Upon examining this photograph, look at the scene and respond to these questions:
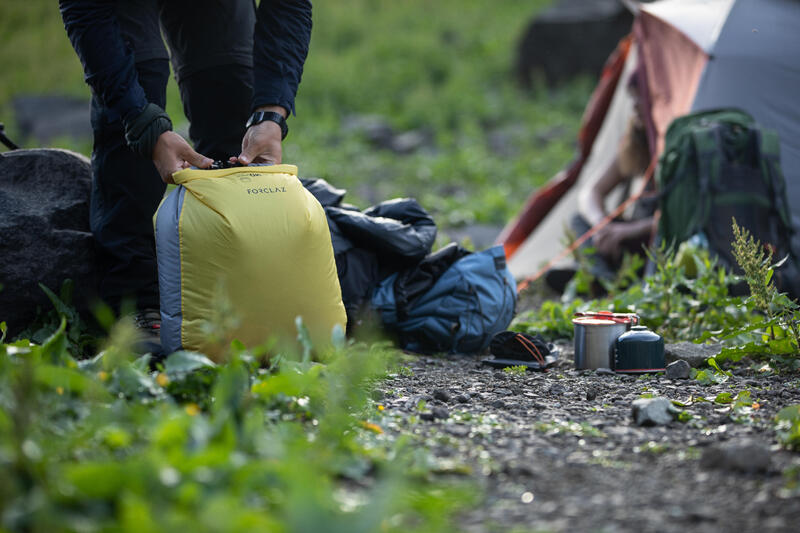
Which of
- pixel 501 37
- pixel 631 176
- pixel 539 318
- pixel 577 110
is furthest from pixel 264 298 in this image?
pixel 501 37

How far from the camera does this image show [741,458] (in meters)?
1.79

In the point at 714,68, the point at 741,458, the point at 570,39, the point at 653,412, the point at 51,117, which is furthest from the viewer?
the point at 570,39

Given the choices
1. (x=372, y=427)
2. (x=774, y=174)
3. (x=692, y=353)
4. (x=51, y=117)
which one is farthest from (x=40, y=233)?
(x=51, y=117)

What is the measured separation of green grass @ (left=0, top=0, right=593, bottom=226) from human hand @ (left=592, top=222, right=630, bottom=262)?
6.73 feet

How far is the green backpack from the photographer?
13.5 ft

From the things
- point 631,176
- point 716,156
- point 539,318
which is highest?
point 716,156

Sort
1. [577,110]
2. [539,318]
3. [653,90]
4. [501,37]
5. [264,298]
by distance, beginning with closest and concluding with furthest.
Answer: [264,298] → [539,318] → [653,90] → [577,110] → [501,37]

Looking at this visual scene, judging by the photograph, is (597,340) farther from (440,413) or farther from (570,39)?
(570,39)

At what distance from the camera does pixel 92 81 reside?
2693 mm

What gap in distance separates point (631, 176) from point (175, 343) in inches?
153

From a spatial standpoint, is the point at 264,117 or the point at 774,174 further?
the point at 774,174

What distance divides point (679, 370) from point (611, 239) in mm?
2122

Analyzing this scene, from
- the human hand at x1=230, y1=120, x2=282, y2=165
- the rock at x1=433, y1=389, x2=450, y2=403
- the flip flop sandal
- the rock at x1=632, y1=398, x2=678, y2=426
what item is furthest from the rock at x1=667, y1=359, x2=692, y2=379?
the human hand at x1=230, y1=120, x2=282, y2=165

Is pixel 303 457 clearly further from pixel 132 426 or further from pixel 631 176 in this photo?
pixel 631 176
